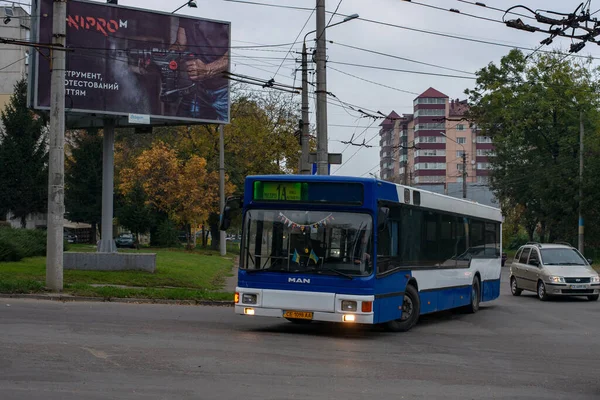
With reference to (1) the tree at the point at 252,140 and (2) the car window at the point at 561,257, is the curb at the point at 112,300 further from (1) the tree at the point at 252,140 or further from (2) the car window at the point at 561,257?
(1) the tree at the point at 252,140

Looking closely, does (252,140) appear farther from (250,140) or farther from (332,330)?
(332,330)

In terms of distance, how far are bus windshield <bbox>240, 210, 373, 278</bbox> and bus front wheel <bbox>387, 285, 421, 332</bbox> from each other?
223 centimetres

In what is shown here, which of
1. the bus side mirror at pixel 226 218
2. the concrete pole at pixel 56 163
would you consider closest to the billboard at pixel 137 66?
the concrete pole at pixel 56 163

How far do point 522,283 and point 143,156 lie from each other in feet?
104

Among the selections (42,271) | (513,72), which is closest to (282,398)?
(42,271)

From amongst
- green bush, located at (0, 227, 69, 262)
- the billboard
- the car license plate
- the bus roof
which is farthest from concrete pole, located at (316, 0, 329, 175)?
green bush, located at (0, 227, 69, 262)

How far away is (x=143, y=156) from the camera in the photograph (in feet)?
176

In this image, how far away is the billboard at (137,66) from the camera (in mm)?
25484

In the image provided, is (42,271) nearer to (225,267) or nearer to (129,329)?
(129,329)

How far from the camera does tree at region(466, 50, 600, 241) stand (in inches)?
2378

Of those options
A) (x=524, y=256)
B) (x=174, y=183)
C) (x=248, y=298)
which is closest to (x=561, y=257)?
(x=524, y=256)

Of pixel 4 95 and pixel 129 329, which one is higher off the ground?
pixel 4 95

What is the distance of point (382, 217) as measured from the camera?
14297mm

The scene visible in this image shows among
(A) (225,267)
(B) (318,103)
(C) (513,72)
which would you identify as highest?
(C) (513,72)
